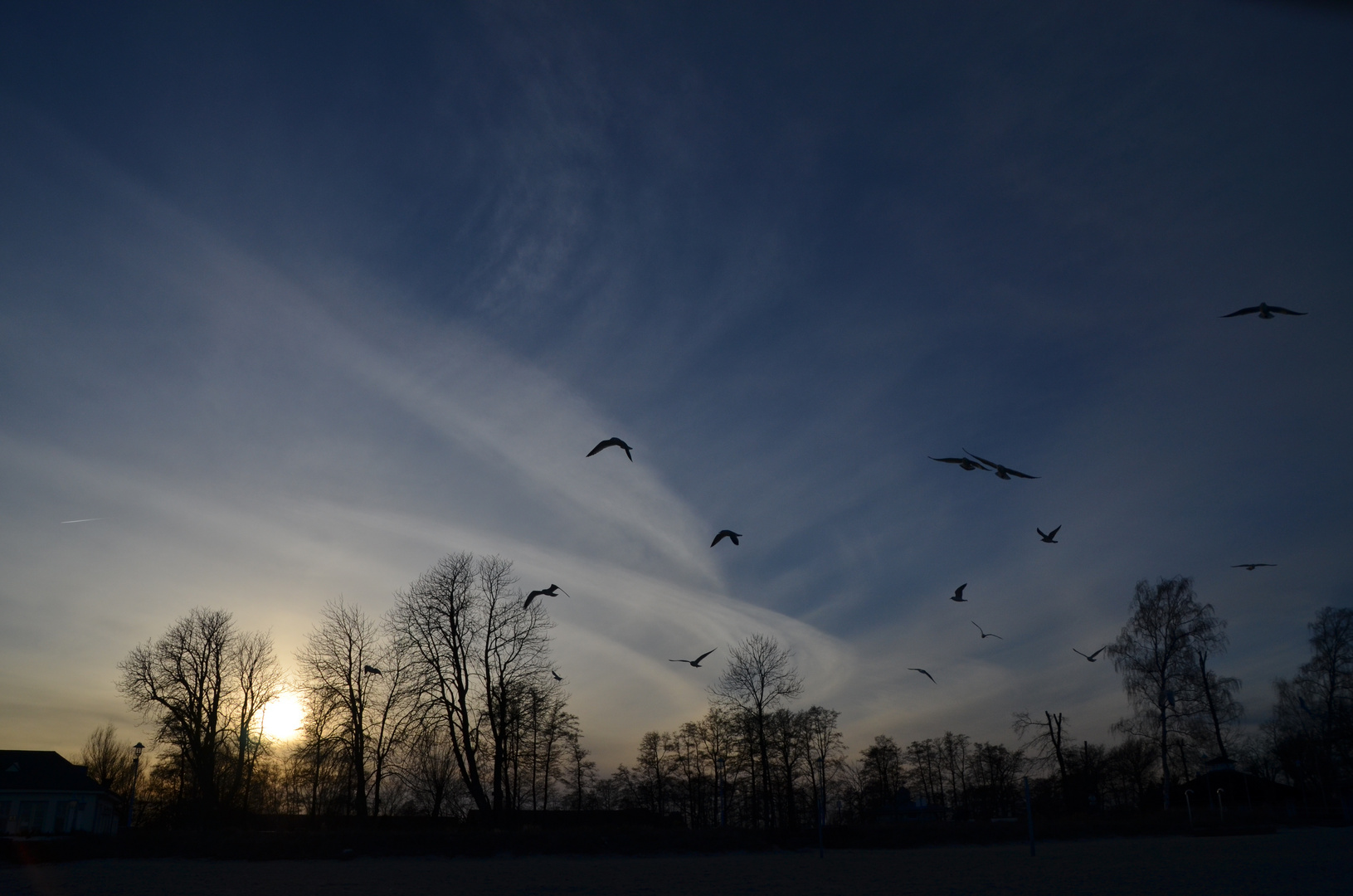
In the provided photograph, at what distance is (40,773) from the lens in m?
61.1

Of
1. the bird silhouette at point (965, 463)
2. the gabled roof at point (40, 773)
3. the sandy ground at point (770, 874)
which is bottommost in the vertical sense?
the sandy ground at point (770, 874)

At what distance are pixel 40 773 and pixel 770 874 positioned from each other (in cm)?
6368

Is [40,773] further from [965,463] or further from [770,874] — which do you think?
[965,463]

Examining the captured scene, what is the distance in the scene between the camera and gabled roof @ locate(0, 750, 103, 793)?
5875 centimetres

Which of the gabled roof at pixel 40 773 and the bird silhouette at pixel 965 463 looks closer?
the bird silhouette at pixel 965 463

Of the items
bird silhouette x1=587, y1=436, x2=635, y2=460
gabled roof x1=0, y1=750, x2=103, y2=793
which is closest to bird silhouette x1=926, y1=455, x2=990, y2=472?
bird silhouette x1=587, y1=436, x2=635, y2=460

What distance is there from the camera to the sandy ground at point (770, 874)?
20766 millimetres

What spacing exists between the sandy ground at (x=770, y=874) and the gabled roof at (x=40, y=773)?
33.2m

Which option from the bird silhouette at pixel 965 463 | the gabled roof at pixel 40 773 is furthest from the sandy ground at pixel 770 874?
the gabled roof at pixel 40 773

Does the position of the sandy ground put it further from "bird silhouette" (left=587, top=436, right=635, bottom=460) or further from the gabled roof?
the gabled roof

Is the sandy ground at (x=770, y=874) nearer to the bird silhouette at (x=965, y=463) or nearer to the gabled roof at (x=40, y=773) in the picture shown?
the bird silhouette at (x=965, y=463)

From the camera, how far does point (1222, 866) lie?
25.1 metres

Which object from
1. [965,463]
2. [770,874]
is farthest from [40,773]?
[965,463]

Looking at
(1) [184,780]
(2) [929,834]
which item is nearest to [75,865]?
(1) [184,780]
